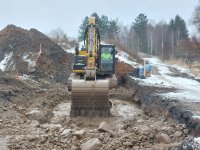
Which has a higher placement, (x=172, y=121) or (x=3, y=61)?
(x=3, y=61)

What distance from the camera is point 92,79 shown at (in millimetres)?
14219

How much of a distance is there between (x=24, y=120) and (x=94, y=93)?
275 cm

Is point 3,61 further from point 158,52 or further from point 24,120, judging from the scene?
point 158,52

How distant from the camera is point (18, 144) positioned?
8.73m

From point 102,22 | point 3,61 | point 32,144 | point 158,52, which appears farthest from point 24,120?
point 158,52

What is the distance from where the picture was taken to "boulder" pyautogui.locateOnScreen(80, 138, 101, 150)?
8.50 metres

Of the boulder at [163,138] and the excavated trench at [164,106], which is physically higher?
the excavated trench at [164,106]

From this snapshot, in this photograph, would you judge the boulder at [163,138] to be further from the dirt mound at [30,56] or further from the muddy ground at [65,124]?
the dirt mound at [30,56]

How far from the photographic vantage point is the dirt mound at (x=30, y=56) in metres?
24.0

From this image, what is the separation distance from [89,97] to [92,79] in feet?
3.08

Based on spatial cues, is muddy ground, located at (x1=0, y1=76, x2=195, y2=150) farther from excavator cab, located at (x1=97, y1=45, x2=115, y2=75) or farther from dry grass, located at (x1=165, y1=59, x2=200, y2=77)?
dry grass, located at (x1=165, y1=59, x2=200, y2=77)

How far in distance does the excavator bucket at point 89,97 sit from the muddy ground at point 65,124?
301 mm

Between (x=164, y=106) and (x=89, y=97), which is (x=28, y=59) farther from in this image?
(x=164, y=106)

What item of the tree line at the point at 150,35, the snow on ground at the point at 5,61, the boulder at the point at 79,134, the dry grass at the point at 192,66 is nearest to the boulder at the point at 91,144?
the boulder at the point at 79,134
